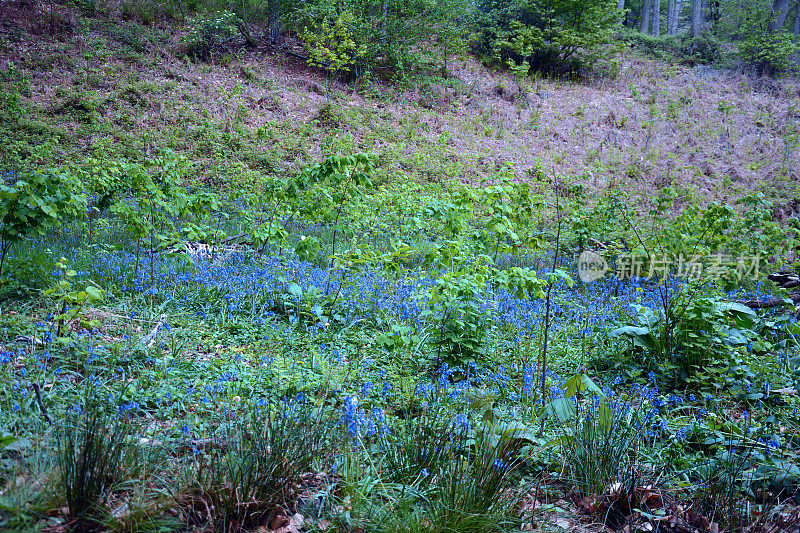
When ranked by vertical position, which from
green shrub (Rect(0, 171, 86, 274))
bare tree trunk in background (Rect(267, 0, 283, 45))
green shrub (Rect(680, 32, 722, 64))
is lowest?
green shrub (Rect(0, 171, 86, 274))

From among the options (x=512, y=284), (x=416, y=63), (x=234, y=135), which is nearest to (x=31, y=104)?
(x=234, y=135)

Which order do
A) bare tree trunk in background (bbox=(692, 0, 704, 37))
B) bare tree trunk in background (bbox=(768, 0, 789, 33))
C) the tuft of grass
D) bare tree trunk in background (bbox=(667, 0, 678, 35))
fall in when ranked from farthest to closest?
bare tree trunk in background (bbox=(667, 0, 678, 35)), bare tree trunk in background (bbox=(692, 0, 704, 37)), bare tree trunk in background (bbox=(768, 0, 789, 33)), the tuft of grass

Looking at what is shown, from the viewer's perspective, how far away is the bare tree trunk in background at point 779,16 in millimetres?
21469

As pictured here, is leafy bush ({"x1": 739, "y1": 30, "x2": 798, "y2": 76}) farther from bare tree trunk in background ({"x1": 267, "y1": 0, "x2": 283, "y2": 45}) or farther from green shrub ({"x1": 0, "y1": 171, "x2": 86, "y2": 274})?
green shrub ({"x1": 0, "y1": 171, "x2": 86, "y2": 274})

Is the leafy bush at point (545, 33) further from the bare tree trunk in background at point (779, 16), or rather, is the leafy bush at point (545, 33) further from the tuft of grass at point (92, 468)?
the tuft of grass at point (92, 468)

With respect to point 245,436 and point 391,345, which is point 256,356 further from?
point 245,436

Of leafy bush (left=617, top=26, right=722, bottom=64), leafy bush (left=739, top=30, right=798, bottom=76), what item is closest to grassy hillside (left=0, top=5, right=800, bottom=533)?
leafy bush (left=739, top=30, right=798, bottom=76)

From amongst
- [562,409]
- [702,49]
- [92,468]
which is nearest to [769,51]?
[702,49]

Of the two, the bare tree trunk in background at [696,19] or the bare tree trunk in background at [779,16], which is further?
the bare tree trunk in background at [696,19]

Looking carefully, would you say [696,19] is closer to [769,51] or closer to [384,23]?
[769,51]

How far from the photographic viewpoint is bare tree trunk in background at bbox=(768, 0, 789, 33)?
21469 millimetres

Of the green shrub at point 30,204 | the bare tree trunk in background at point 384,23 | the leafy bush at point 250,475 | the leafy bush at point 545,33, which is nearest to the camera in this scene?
the leafy bush at point 250,475

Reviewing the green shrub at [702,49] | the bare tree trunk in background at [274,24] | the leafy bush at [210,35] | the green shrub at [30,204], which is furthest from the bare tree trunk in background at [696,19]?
the green shrub at [30,204]

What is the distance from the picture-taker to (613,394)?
128 inches
